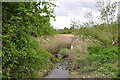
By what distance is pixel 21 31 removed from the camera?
11.5 feet

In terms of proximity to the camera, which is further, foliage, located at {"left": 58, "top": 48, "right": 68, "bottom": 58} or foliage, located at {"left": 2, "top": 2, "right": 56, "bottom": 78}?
foliage, located at {"left": 58, "top": 48, "right": 68, "bottom": 58}

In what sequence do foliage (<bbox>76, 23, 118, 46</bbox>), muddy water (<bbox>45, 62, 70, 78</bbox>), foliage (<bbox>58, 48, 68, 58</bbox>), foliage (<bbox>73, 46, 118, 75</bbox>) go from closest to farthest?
foliage (<bbox>73, 46, 118, 75</bbox>) → muddy water (<bbox>45, 62, 70, 78</bbox>) → foliage (<bbox>76, 23, 118, 46</bbox>) → foliage (<bbox>58, 48, 68, 58</bbox>)

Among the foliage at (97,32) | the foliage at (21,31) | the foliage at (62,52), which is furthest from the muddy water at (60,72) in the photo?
the foliage at (21,31)

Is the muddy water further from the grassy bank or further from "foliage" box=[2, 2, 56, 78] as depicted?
"foliage" box=[2, 2, 56, 78]

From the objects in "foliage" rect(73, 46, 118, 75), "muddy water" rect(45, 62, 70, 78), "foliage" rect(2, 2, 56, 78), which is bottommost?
"muddy water" rect(45, 62, 70, 78)

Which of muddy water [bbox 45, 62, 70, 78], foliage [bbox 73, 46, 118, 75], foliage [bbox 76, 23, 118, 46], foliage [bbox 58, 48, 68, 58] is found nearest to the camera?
foliage [bbox 73, 46, 118, 75]

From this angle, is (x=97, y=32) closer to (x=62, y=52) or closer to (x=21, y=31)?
(x=62, y=52)

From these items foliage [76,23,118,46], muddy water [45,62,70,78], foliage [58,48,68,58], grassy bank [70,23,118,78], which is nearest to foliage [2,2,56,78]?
grassy bank [70,23,118,78]

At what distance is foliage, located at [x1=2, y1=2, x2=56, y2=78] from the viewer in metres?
3.45

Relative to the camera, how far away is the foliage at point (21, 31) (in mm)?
3453

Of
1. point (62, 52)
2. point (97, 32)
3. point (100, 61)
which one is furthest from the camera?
point (62, 52)

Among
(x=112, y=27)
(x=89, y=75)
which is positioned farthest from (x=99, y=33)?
(x=89, y=75)

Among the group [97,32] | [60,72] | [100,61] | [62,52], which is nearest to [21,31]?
[100,61]

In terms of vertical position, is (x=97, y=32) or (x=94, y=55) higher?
(x=97, y=32)
